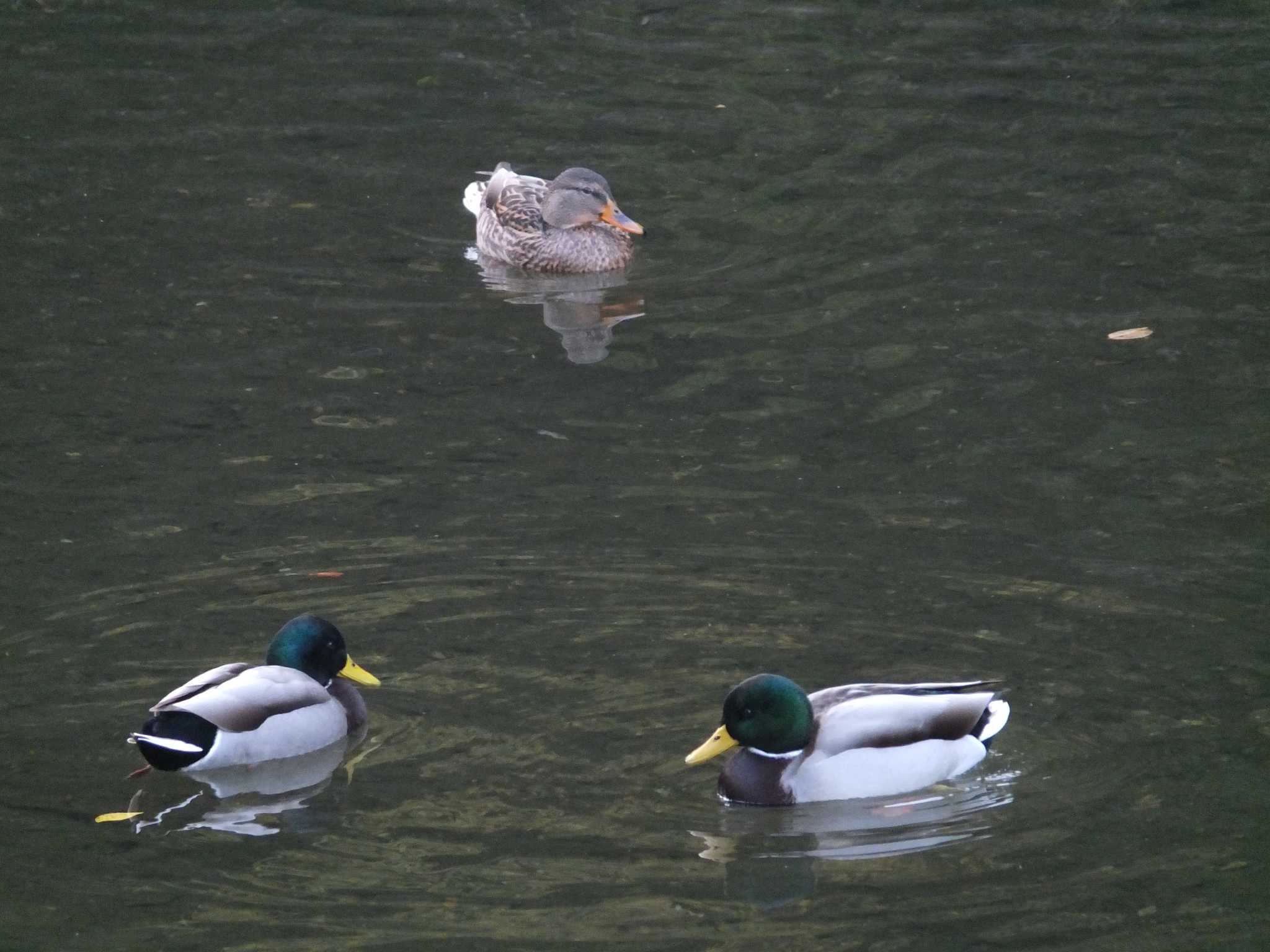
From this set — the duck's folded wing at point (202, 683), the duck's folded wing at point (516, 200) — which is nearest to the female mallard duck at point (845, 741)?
the duck's folded wing at point (202, 683)

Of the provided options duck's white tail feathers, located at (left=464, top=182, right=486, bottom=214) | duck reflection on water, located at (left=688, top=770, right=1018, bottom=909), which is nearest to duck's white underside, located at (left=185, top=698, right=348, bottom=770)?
duck reflection on water, located at (left=688, top=770, right=1018, bottom=909)

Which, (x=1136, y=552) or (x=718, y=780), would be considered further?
(x=1136, y=552)

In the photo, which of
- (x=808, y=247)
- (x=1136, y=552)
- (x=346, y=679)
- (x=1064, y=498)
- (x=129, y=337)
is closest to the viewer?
(x=346, y=679)

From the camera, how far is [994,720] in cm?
773

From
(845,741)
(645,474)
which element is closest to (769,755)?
(845,741)

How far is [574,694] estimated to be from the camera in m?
8.17

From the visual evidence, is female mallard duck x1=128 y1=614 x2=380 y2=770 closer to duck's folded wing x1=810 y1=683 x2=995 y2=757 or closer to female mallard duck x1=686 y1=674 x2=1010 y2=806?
female mallard duck x1=686 y1=674 x2=1010 y2=806

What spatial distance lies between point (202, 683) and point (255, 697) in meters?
0.22

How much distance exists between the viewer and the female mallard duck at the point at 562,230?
1373 centimetres

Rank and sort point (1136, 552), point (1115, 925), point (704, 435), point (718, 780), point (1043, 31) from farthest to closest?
point (1043, 31) < point (704, 435) < point (1136, 552) < point (718, 780) < point (1115, 925)

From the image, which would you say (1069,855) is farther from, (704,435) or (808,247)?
(808,247)

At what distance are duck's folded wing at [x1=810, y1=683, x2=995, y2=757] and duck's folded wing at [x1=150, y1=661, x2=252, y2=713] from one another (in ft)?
7.56

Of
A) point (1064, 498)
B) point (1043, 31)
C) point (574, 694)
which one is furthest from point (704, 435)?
point (1043, 31)

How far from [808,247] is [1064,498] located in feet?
13.1
